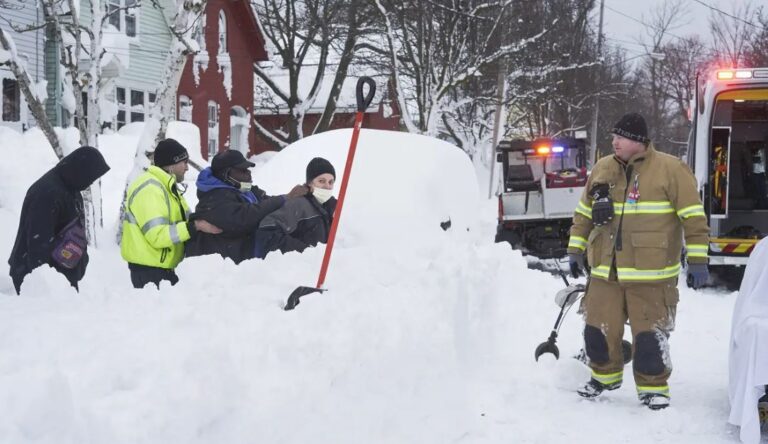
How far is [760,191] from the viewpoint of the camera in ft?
42.5

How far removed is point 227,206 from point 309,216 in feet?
2.55

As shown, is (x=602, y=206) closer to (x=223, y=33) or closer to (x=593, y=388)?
(x=593, y=388)

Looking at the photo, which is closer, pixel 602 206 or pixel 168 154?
pixel 602 206

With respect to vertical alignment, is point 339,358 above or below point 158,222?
below

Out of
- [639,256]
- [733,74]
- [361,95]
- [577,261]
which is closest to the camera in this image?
[361,95]

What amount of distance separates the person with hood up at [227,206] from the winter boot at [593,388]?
2.38m

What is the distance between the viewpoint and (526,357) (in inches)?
273

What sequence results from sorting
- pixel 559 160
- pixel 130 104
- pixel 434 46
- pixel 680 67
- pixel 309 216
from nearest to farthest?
pixel 309 216 → pixel 559 160 → pixel 130 104 → pixel 434 46 → pixel 680 67

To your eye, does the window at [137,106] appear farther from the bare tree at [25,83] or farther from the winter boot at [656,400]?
the winter boot at [656,400]

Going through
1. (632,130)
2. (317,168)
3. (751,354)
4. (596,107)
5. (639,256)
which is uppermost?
(596,107)

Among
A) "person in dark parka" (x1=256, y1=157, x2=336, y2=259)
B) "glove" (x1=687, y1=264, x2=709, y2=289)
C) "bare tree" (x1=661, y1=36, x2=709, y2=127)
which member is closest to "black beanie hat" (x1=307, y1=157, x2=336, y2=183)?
"person in dark parka" (x1=256, y1=157, x2=336, y2=259)

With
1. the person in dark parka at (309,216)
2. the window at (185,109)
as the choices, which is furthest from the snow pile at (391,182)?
the window at (185,109)

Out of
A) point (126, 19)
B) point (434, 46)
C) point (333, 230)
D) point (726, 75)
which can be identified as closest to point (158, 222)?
point (333, 230)

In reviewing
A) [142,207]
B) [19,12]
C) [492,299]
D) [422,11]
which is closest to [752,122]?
[492,299]
